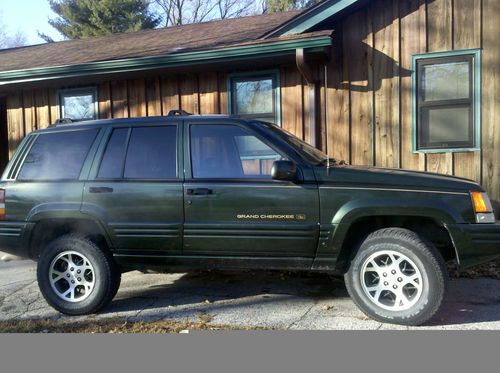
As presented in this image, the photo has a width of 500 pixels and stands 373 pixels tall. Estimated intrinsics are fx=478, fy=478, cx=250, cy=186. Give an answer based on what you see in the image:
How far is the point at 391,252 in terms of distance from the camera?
14.1 feet

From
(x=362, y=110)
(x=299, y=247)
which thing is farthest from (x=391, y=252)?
(x=362, y=110)

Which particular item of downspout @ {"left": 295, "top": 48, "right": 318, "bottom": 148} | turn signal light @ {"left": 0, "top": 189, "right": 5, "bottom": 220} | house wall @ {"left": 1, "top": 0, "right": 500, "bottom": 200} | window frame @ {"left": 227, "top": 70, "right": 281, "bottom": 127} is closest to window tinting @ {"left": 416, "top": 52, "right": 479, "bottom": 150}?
house wall @ {"left": 1, "top": 0, "right": 500, "bottom": 200}

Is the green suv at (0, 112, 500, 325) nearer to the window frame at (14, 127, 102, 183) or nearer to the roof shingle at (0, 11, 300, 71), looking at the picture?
the window frame at (14, 127, 102, 183)

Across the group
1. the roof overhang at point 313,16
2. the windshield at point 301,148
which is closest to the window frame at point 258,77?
the roof overhang at point 313,16

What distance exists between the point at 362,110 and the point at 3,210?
17.3 ft

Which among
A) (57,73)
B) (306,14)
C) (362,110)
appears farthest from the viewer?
(57,73)

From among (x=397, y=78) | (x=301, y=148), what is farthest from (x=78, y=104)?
(x=301, y=148)

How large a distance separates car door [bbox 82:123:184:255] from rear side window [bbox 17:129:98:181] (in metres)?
0.23

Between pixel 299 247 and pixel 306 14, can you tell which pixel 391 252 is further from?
pixel 306 14

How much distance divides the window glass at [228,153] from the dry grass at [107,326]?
1.43 metres

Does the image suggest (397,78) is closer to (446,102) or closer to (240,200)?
(446,102)

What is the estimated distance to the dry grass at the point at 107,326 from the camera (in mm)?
4418

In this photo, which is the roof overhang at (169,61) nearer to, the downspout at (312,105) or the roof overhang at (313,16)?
the roof overhang at (313,16)

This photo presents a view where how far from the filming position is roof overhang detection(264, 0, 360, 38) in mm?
7051
